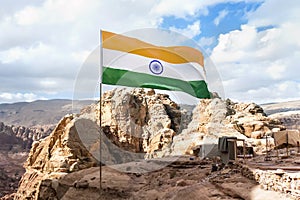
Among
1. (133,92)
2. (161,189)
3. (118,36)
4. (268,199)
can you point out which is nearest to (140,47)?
(118,36)

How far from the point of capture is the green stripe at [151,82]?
15.8 metres

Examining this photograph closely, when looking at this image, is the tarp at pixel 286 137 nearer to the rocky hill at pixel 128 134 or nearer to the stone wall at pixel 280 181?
the stone wall at pixel 280 181

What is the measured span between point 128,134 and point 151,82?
27432mm

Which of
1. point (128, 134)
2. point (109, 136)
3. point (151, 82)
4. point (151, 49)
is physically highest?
point (151, 49)

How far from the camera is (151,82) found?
18250mm

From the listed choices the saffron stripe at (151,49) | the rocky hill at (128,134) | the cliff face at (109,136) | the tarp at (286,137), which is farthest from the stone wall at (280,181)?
the cliff face at (109,136)

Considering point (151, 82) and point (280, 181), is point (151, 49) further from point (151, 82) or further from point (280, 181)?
point (280, 181)

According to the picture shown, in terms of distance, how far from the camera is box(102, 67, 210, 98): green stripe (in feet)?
51.9

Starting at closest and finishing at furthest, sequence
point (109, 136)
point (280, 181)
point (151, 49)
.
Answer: point (280, 181), point (151, 49), point (109, 136)

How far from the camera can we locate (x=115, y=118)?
44.0m

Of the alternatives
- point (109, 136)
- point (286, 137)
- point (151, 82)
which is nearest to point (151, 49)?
point (151, 82)

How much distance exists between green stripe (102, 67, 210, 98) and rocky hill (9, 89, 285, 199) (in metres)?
5.95

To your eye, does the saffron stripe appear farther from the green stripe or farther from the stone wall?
the stone wall

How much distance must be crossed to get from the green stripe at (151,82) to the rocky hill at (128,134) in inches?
234
